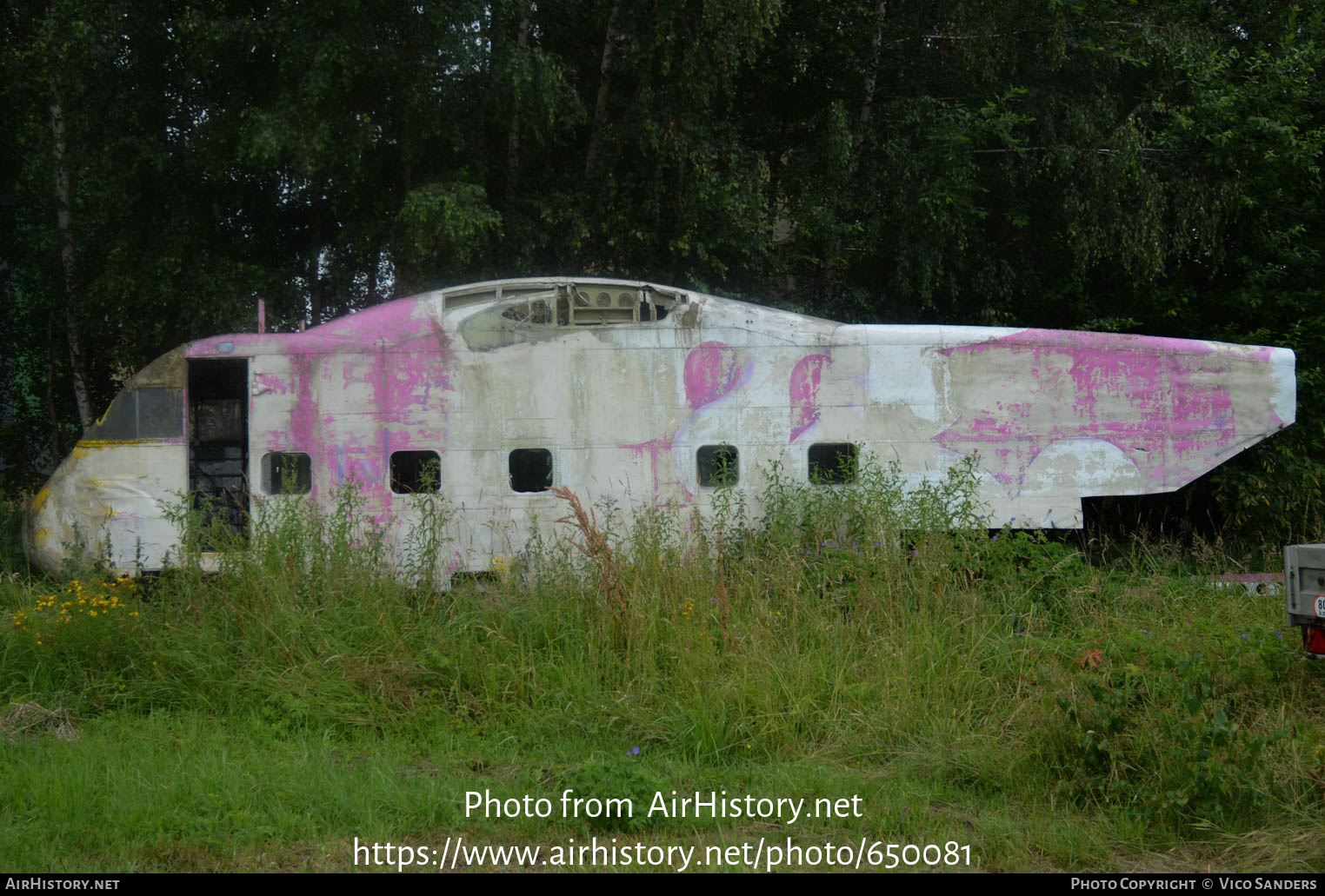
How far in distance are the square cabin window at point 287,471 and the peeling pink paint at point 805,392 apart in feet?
15.3

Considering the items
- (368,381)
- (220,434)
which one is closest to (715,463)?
(368,381)

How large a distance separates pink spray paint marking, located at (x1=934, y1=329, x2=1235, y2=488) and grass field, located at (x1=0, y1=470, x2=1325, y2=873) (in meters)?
0.97

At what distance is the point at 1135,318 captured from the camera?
14945 mm

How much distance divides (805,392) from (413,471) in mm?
3946

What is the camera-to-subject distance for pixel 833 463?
32.7ft

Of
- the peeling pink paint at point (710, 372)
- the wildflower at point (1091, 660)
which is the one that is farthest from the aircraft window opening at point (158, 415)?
the wildflower at point (1091, 660)

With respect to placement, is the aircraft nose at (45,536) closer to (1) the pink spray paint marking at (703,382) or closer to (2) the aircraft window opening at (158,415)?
(2) the aircraft window opening at (158,415)

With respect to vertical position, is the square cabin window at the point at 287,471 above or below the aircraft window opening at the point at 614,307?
below

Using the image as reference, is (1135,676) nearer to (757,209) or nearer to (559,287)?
(559,287)

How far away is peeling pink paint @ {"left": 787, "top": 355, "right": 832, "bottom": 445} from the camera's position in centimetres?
970

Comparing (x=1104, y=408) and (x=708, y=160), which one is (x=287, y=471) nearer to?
(x=708, y=160)

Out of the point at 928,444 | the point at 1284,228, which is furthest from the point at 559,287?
the point at 1284,228

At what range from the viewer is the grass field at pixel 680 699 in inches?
195

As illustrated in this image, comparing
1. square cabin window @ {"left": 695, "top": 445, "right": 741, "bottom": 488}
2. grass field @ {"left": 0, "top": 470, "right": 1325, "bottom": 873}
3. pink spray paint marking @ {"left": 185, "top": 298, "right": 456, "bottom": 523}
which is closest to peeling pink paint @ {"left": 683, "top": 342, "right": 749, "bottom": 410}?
square cabin window @ {"left": 695, "top": 445, "right": 741, "bottom": 488}
